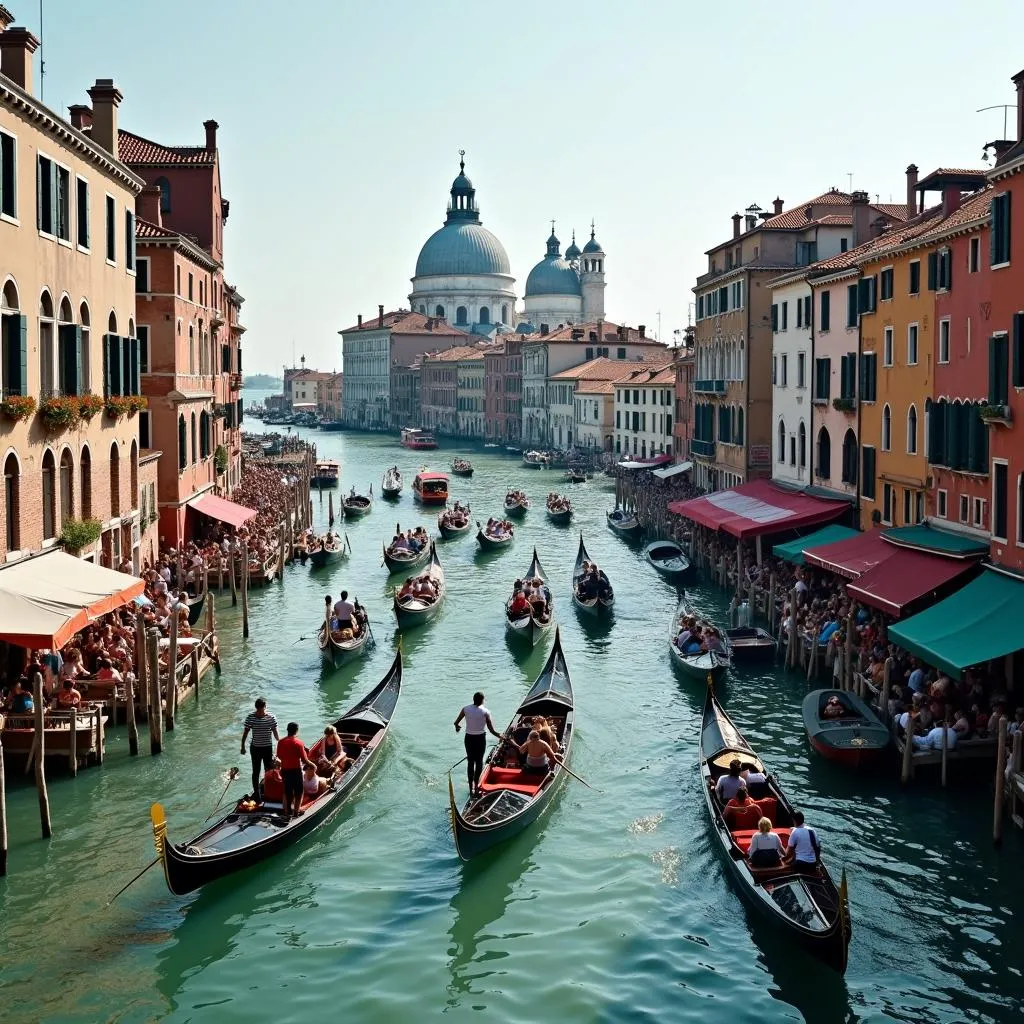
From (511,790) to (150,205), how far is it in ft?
68.7

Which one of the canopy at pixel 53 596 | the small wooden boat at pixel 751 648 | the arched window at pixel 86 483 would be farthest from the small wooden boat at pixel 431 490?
the canopy at pixel 53 596

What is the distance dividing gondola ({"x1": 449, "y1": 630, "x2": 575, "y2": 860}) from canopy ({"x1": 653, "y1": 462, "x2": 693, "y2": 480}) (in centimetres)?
2844

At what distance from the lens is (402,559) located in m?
36.2

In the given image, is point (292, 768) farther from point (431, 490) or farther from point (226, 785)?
point (431, 490)

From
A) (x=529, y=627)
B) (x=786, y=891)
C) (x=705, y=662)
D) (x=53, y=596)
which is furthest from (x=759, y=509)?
(x=786, y=891)

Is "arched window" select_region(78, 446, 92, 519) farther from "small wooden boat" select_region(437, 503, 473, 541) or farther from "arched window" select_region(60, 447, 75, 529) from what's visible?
"small wooden boat" select_region(437, 503, 473, 541)

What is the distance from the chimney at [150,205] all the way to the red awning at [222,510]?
261 inches

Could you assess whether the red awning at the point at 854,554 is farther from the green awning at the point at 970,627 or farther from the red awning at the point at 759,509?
the green awning at the point at 970,627

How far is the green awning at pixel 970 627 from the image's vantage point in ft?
53.5

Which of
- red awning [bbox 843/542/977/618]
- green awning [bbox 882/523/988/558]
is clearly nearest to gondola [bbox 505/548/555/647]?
red awning [bbox 843/542/977/618]

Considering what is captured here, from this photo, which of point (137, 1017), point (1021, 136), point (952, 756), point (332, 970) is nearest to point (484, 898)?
point (332, 970)

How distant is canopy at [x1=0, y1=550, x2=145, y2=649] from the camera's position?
15.6m

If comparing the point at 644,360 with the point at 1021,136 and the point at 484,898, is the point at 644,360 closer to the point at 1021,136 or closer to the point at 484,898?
the point at 1021,136

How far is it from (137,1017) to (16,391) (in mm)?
9606
